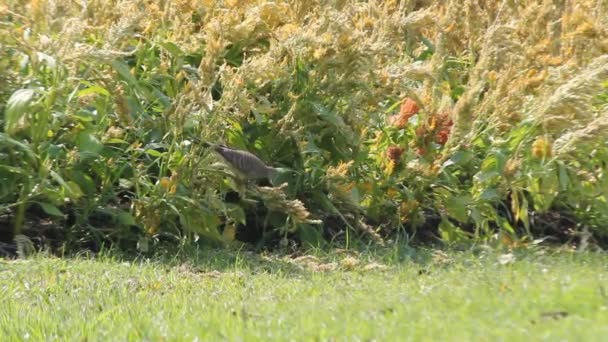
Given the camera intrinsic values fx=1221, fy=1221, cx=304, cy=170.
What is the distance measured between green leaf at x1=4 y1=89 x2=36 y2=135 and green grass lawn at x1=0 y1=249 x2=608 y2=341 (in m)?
0.77

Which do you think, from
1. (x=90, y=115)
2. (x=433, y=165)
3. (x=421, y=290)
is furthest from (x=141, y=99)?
(x=421, y=290)

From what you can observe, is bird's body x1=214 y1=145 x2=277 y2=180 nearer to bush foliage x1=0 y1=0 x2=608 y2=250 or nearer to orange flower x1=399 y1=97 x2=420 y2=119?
bush foliage x1=0 y1=0 x2=608 y2=250

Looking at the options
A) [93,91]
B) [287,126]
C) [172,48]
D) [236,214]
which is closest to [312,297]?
[236,214]

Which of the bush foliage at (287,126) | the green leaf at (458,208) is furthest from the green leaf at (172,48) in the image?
the green leaf at (458,208)

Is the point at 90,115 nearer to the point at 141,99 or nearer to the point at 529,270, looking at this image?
the point at 141,99

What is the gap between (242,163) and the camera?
7.15 meters

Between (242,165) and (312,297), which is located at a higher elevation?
(242,165)

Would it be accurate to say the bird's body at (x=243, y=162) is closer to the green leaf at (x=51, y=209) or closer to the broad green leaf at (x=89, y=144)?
the broad green leaf at (x=89, y=144)

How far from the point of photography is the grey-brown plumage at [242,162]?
715 centimetres

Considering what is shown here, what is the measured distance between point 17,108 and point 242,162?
52.2 inches

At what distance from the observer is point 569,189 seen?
7707 millimetres

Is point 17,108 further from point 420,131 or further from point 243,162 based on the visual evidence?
point 420,131

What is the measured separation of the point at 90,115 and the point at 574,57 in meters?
3.29

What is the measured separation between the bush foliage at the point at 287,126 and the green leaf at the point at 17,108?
0.04 feet
